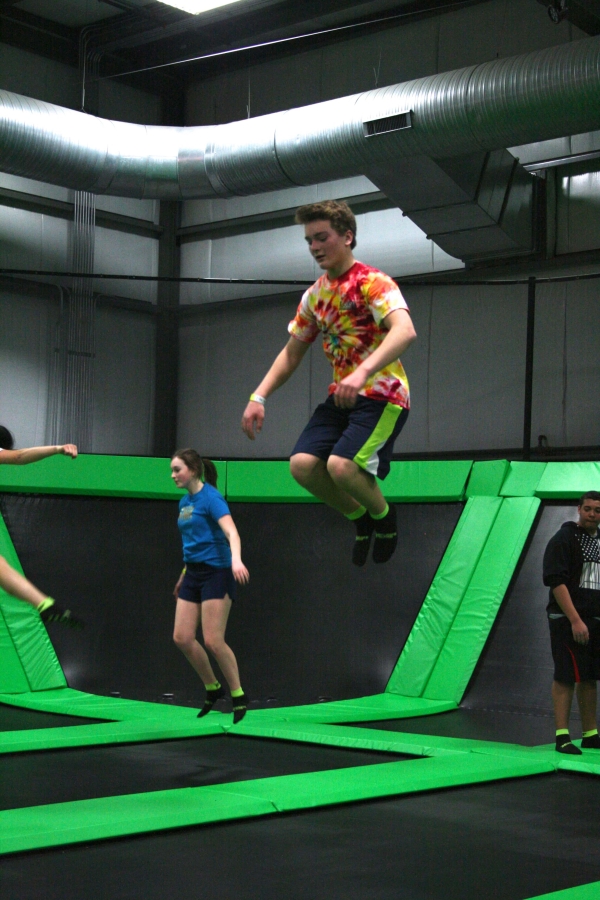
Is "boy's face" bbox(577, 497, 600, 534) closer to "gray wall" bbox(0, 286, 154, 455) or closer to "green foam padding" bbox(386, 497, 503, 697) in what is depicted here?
"green foam padding" bbox(386, 497, 503, 697)

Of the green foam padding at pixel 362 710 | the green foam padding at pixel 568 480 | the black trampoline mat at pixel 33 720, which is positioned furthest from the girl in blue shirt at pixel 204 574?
the green foam padding at pixel 568 480

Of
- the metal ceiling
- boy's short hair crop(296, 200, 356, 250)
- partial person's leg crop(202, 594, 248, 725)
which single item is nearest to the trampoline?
partial person's leg crop(202, 594, 248, 725)

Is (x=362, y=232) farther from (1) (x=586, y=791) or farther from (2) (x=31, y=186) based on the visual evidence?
(1) (x=586, y=791)

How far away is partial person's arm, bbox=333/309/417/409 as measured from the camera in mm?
3180

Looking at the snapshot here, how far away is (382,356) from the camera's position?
332cm

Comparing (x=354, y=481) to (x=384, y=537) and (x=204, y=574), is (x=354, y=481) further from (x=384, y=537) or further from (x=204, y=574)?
(x=204, y=574)

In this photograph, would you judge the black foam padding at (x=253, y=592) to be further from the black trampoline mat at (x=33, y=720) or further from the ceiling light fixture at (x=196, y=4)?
the ceiling light fixture at (x=196, y=4)

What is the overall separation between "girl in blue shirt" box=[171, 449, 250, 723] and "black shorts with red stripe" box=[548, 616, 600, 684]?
1694mm

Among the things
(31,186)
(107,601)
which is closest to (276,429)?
(107,601)

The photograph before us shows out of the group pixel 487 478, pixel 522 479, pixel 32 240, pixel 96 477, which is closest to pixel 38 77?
pixel 32 240

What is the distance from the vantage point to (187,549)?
5547 mm

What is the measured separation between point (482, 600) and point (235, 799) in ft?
11.5

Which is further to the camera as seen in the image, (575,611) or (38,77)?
(38,77)

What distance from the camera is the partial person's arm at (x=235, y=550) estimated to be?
4926 millimetres
